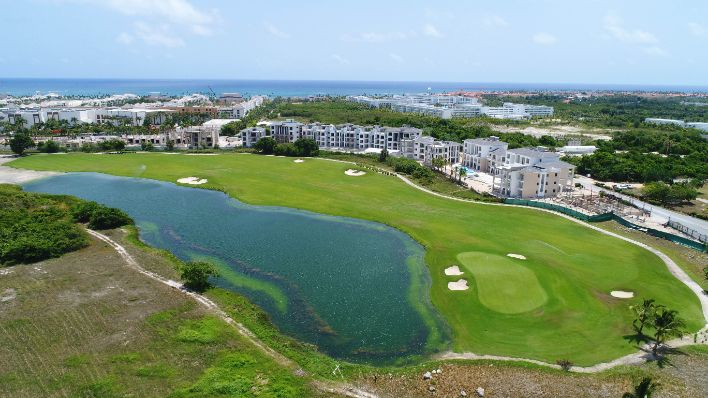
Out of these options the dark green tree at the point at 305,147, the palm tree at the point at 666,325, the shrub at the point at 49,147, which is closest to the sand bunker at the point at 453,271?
the palm tree at the point at 666,325

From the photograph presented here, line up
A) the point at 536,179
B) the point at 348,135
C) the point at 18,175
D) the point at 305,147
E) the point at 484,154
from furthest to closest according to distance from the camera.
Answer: the point at 348,135 < the point at 305,147 < the point at 484,154 < the point at 18,175 < the point at 536,179

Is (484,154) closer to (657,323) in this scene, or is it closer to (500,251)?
(500,251)

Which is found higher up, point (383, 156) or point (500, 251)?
point (383, 156)

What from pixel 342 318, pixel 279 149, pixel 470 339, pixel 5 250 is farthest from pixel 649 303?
pixel 279 149

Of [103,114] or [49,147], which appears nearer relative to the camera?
[49,147]

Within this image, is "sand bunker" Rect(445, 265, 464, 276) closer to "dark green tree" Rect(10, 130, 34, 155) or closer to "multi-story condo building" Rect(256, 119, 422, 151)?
"multi-story condo building" Rect(256, 119, 422, 151)

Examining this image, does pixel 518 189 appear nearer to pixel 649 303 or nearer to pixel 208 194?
pixel 649 303

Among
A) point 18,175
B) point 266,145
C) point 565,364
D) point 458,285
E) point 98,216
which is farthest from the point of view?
point 266,145

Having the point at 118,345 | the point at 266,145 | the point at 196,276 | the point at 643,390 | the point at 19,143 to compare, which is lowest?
the point at 118,345

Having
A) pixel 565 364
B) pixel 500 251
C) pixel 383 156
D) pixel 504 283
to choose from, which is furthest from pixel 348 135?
pixel 565 364
